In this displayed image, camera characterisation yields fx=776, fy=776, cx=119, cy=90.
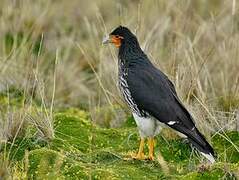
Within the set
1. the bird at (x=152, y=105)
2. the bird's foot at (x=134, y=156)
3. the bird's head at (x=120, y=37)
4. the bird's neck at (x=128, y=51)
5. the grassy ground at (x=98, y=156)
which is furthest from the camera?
the bird's head at (x=120, y=37)

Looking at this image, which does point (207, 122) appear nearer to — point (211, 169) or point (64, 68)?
point (211, 169)

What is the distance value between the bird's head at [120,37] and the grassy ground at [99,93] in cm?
53

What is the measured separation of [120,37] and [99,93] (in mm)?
1245

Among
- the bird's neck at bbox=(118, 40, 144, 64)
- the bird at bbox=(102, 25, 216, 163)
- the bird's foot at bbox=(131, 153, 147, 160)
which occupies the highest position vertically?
the bird's neck at bbox=(118, 40, 144, 64)

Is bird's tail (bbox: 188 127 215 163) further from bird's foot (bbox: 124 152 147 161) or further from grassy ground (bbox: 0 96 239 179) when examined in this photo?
bird's foot (bbox: 124 152 147 161)

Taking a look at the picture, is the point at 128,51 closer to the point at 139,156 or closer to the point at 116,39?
the point at 116,39

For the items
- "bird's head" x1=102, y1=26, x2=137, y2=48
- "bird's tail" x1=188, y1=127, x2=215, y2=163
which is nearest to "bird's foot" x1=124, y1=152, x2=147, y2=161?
"bird's tail" x1=188, y1=127, x2=215, y2=163

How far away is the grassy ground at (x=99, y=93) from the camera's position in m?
6.14

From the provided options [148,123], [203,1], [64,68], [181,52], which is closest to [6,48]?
[64,68]

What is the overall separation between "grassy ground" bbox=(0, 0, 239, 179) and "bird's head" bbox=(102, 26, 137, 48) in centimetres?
53

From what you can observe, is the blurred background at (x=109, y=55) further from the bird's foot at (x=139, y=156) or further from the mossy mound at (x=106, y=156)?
the bird's foot at (x=139, y=156)

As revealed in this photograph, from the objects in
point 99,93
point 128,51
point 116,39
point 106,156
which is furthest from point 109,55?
point 106,156

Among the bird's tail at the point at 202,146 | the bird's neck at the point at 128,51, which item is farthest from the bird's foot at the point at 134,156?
the bird's neck at the point at 128,51

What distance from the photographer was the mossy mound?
5812mm
